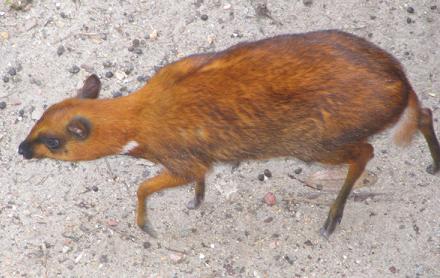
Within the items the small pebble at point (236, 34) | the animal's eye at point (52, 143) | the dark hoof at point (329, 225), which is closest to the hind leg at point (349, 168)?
the dark hoof at point (329, 225)

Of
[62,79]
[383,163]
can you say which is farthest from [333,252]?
[62,79]

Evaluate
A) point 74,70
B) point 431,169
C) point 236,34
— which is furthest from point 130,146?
point 431,169

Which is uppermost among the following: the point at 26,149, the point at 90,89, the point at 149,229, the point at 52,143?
the point at 90,89

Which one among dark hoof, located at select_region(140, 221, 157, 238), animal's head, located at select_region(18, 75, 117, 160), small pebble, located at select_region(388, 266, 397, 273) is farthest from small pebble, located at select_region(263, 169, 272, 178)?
animal's head, located at select_region(18, 75, 117, 160)

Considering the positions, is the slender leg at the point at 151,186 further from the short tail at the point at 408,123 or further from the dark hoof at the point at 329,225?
the short tail at the point at 408,123

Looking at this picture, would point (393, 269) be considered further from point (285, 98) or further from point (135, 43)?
point (135, 43)

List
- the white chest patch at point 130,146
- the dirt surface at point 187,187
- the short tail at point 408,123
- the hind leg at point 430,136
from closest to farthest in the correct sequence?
the white chest patch at point 130,146 < the short tail at point 408,123 < the hind leg at point 430,136 < the dirt surface at point 187,187
